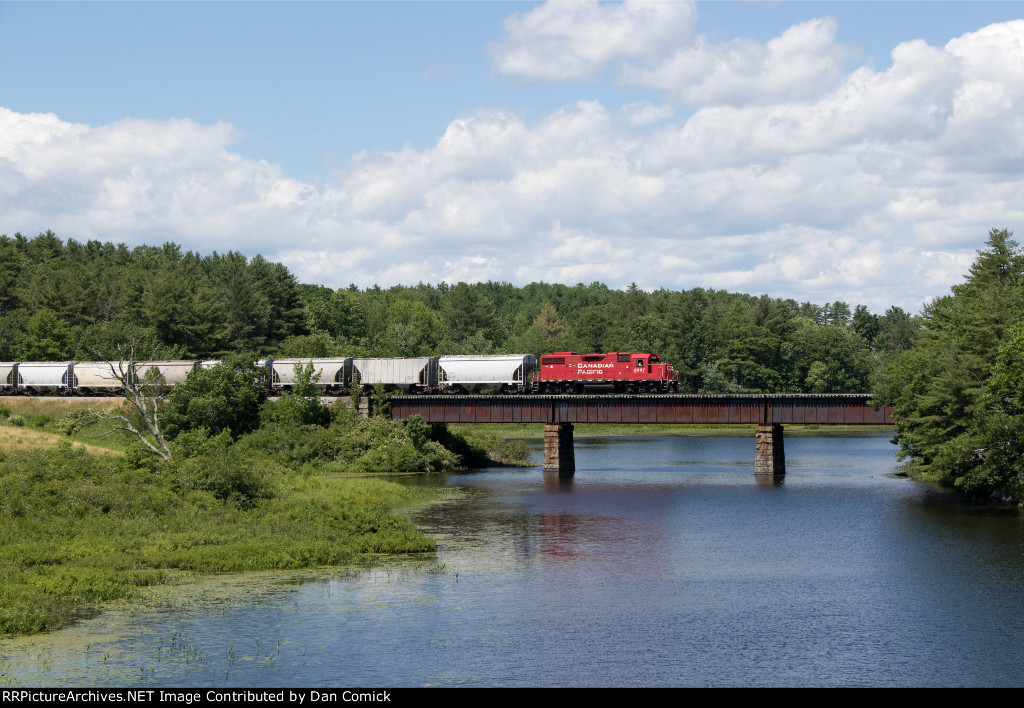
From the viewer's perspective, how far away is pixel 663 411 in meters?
85.4

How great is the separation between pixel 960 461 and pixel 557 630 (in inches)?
1639

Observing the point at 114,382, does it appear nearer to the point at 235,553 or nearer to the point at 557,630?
the point at 235,553

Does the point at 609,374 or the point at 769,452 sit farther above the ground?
the point at 609,374

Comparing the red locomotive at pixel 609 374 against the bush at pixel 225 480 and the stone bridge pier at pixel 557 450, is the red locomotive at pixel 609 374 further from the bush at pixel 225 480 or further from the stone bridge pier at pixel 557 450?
the bush at pixel 225 480

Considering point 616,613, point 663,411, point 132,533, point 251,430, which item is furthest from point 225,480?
point 663,411

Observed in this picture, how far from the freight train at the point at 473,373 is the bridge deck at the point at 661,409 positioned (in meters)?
5.74

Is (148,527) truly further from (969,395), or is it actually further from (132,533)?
(969,395)

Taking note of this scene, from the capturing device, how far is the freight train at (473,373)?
92188mm

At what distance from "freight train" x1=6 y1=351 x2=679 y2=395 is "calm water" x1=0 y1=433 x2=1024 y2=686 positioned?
32.8 meters

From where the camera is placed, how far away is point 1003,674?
94.5 feet

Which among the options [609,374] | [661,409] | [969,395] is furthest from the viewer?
[609,374]

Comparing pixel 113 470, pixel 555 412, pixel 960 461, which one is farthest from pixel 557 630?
pixel 555 412

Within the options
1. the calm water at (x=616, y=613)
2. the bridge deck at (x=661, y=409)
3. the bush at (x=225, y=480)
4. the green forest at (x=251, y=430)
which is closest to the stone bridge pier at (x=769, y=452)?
the bridge deck at (x=661, y=409)

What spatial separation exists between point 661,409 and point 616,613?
50.9 metres
